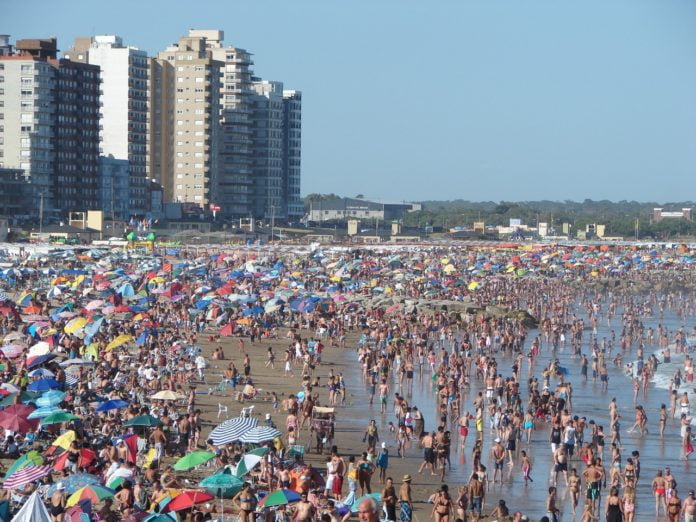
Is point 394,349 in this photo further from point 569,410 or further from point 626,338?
point 626,338

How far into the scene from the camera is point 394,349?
3541 cm

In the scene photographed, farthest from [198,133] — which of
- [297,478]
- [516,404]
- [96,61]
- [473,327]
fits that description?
[297,478]

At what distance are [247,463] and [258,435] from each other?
787mm

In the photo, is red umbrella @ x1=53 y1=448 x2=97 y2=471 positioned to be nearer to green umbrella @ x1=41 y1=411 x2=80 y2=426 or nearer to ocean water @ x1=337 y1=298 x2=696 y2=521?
green umbrella @ x1=41 y1=411 x2=80 y2=426

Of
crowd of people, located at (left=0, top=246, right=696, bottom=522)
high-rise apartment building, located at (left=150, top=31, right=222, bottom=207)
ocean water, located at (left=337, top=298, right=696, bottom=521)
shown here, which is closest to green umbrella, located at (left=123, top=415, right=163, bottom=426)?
crowd of people, located at (left=0, top=246, right=696, bottom=522)

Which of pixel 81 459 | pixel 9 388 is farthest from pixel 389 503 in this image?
pixel 9 388

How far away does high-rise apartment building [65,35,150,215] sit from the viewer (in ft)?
390

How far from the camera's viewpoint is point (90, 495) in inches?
568

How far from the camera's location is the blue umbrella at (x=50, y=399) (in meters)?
20.0

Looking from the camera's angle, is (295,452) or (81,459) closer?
(81,459)

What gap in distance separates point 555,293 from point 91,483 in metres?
53.3

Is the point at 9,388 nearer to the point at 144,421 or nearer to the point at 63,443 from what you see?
the point at 144,421

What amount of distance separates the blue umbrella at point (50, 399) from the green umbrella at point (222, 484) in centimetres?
498

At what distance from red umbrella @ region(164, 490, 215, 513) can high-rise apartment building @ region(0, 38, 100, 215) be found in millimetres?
88795
